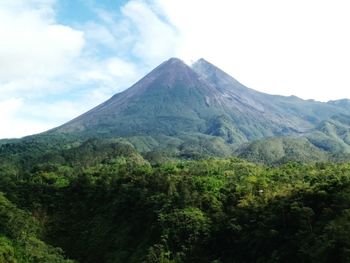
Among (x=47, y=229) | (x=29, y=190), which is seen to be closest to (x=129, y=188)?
(x=47, y=229)

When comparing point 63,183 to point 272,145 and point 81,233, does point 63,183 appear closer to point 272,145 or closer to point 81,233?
point 81,233

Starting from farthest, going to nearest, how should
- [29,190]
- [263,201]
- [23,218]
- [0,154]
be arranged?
[0,154]
[29,190]
[23,218]
[263,201]

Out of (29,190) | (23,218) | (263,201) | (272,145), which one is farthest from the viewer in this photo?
(272,145)

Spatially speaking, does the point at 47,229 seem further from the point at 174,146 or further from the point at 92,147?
the point at 174,146

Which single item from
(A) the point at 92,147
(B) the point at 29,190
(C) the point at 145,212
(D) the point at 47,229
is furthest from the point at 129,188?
(A) the point at 92,147

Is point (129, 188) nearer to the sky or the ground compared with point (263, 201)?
nearer to the sky

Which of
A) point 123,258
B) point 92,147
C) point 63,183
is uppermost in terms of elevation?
point 92,147

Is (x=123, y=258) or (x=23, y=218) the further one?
(x=23, y=218)
